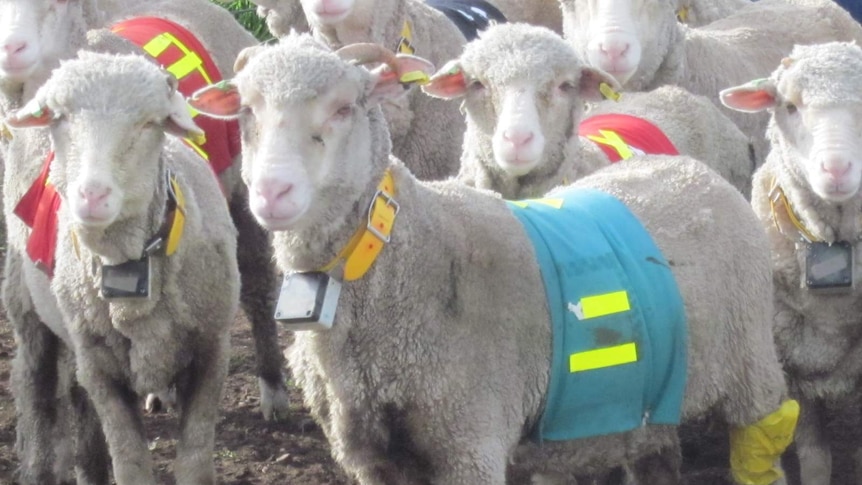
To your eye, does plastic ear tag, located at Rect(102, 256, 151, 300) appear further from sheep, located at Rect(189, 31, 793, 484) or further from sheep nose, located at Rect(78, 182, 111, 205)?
sheep, located at Rect(189, 31, 793, 484)

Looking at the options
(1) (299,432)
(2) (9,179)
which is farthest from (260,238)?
(2) (9,179)

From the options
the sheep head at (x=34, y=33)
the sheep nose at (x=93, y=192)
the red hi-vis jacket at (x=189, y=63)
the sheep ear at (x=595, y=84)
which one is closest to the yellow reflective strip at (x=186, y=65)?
the red hi-vis jacket at (x=189, y=63)

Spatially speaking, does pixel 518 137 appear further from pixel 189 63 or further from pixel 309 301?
pixel 189 63

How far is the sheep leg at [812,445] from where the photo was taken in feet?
16.8

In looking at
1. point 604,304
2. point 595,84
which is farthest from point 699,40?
point 604,304

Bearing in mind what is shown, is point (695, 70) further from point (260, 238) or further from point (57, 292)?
point (57, 292)

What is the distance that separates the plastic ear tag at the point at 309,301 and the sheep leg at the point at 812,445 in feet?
7.24

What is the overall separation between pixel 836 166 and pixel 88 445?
9.13 ft

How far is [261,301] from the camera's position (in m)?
6.28

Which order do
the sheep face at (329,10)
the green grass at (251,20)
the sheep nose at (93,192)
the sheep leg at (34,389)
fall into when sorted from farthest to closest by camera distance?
1. the green grass at (251,20)
2. the sheep face at (329,10)
3. the sheep leg at (34,389)
4. the sheep nose at (93,192)

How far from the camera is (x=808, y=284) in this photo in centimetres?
488

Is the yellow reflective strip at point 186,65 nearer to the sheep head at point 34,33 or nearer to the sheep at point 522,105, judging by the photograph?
the sheep head at point 34,33

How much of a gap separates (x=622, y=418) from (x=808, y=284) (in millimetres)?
1177

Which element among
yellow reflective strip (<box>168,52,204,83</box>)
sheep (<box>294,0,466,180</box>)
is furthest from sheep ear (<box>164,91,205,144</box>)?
yellow reflective strip (<box>168,52,204,83</box>)
